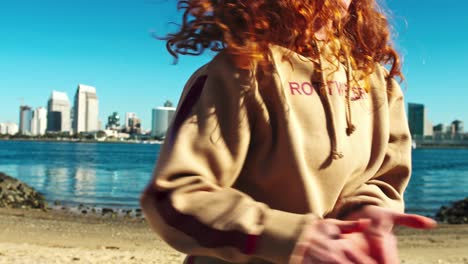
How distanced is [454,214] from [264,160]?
89.5ft

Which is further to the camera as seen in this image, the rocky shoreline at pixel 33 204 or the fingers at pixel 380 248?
the rocky shoreline at pixel 33 204

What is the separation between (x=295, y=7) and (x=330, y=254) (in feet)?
2.49

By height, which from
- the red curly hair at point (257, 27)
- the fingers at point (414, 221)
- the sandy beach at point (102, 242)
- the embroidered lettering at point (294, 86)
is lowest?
the sandy beach at point (102, 242)

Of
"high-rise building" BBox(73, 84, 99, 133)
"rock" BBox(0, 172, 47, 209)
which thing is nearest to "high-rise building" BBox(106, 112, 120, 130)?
"high-rise building" BBox(73, 84, 99, 133)

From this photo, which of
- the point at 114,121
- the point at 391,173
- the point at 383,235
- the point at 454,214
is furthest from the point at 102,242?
the point at 114,121

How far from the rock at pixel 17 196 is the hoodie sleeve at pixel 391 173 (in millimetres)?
27059

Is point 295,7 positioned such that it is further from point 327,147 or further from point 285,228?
point 285,228

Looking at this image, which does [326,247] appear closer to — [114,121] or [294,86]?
[294,86]

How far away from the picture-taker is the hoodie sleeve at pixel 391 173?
5.24 ft

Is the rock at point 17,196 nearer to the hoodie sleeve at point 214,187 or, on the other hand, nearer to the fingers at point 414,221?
the hoodie sleeve at point 214,187

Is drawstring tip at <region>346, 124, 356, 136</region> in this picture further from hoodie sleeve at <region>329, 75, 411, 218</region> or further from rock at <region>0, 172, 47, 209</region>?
rock at <region>0, 172, 47, 209</region>

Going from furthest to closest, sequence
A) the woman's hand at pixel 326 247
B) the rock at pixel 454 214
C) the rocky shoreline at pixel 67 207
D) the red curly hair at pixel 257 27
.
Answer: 1. the rocky shoreline at pixel 67 207
2. the rock at pixel 454 214
3. the red curly hair at pixel 257 27
4. the woman's hand at pixel 326 247

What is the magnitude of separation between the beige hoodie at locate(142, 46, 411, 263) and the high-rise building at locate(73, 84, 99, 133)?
191m

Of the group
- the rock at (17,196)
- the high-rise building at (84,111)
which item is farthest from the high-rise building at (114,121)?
the rock at (17,196)
